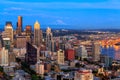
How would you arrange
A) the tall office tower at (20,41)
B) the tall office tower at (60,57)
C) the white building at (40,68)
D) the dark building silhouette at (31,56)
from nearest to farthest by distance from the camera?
the white building at (40,68)
the dark building silhouette at (31,56)
the tall office tower at (60,57)
the tall office tower at (20,41)

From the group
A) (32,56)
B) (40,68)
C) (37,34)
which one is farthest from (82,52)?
(40,68)

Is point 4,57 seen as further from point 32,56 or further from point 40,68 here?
point 40,68

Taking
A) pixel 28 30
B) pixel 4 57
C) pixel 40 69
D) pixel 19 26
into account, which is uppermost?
pixel 19 26

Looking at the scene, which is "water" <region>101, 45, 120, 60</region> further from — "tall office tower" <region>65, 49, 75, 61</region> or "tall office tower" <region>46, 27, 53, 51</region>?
"tall office tower" <region>46, 27, 53, 51</region>

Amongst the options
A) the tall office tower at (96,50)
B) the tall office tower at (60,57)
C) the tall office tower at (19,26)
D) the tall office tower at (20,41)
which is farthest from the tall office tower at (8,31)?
the tall office tower at (60,57)

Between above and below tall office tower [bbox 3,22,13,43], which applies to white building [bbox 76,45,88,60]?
below

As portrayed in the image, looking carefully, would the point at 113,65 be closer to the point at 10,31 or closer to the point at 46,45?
the point at 46,45

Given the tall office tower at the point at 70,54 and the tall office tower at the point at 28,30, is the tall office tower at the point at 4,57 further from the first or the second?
the tall office tower at the point at 28,30

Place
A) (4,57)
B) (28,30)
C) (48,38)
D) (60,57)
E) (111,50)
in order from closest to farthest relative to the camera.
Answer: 1. (4,57)
2. (60,57)
3. (111,50)
4. (48,38)
5. (28,30)

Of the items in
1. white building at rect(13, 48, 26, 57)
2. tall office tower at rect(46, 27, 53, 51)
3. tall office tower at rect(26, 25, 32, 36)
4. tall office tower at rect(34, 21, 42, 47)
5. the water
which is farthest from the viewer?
tall office tower at rect(26, 25, 32, 36)

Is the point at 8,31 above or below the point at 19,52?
above

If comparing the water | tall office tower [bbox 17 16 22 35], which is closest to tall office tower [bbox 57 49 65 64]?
the water
